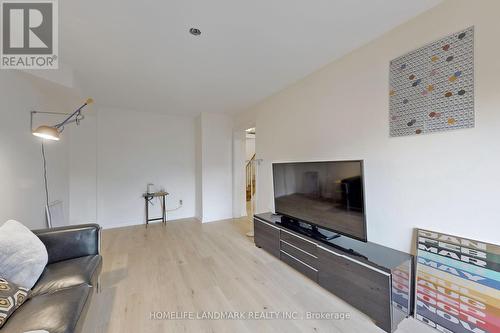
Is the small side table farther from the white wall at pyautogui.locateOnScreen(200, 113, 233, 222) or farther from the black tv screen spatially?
the black tv screen

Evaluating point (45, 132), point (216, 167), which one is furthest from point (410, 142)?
point (216, 167)

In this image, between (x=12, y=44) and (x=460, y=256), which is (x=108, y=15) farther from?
(x=460, y=256)

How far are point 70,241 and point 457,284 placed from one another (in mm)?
3166

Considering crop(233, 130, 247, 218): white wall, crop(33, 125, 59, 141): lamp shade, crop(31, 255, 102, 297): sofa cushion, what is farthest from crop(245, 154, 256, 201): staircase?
crop(31, 255, 102, 297): sofa cushion

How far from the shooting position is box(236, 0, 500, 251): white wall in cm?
132

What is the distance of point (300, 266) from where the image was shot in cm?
227

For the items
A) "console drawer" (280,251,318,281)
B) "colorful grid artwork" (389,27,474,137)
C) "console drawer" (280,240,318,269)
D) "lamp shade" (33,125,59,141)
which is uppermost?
"colorful grid artwork" (389,27,474,137)

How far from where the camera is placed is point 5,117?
1845mm

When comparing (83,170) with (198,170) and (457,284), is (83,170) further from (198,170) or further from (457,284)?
(457,284)

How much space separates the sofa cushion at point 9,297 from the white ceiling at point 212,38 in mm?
1955

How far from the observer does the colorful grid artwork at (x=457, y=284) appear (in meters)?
1.27

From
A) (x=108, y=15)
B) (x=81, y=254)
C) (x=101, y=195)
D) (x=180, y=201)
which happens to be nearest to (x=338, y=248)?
(x=81, y=254)

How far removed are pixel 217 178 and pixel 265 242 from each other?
2181 millimetres

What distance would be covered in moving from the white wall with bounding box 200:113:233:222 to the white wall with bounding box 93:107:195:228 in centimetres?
62
